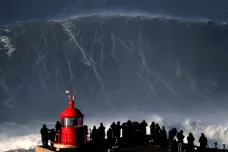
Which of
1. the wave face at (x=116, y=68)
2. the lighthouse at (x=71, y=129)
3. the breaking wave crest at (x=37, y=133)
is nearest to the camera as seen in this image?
the lighthouse at (x=71, y=129)

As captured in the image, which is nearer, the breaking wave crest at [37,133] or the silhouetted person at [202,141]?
the silhouetted person at [202,141]

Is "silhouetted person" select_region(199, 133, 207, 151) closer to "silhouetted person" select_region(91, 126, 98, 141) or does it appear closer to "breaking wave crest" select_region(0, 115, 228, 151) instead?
"silhouetted person" select_region(91, 126, 98, 141)

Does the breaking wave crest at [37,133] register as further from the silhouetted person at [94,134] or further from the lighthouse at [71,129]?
the lighthouse at [71,129]

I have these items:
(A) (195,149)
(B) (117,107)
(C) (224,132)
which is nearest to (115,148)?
(A) (195,149)

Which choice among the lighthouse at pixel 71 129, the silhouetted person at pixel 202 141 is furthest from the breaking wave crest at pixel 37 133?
the lighthouse at pixel 71 129

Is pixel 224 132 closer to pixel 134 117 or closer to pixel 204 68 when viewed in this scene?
pixel 134 117

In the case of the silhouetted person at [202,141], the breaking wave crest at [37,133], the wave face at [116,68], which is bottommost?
the silhouetted person at [202,141]
